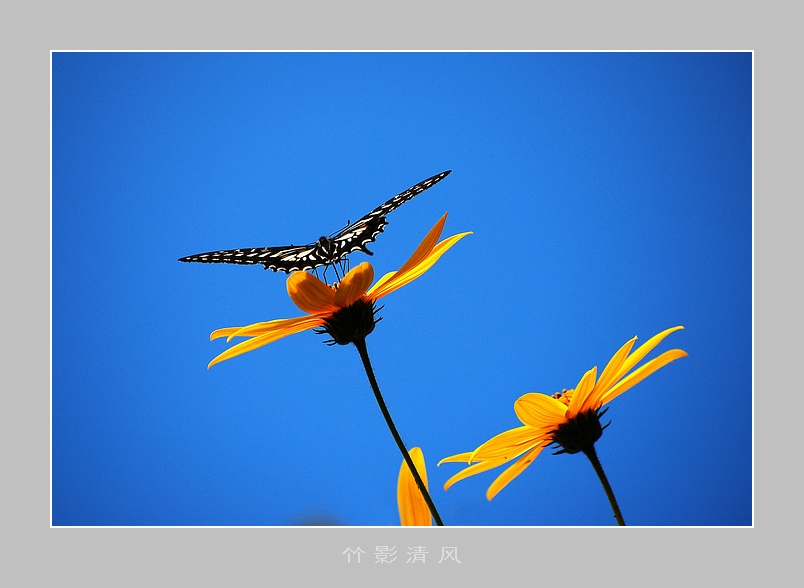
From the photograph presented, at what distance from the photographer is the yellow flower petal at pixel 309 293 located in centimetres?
89

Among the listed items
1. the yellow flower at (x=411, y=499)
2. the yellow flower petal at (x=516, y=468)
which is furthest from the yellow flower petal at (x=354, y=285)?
the yellow flower petal at (x=516, y=468)

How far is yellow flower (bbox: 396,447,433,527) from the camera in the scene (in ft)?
3.28

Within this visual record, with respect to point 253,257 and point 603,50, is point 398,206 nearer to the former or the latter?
point 253,257

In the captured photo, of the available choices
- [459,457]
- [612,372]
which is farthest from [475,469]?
[612,372]

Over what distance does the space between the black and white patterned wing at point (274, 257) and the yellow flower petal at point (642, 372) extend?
1.70ft

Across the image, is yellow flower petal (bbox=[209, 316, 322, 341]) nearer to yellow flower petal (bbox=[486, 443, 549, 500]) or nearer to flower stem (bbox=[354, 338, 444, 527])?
flower stem (bbox=[354, 338, 444, 527])

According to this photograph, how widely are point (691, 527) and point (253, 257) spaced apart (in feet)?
3.02

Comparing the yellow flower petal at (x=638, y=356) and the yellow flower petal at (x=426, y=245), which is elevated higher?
the yellow flower petal at (x=426, y=245)

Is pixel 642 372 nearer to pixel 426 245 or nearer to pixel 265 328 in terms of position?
pixel 426 245

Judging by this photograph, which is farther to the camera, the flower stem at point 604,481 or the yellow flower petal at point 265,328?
the yellow flower petal at point 265,328

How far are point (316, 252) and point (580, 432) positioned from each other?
558 millimetres

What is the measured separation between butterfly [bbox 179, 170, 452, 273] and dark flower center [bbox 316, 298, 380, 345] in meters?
0.10

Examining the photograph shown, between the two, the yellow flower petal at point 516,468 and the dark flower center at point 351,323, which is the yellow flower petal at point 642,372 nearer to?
the yellow flower petal at point 516,468
